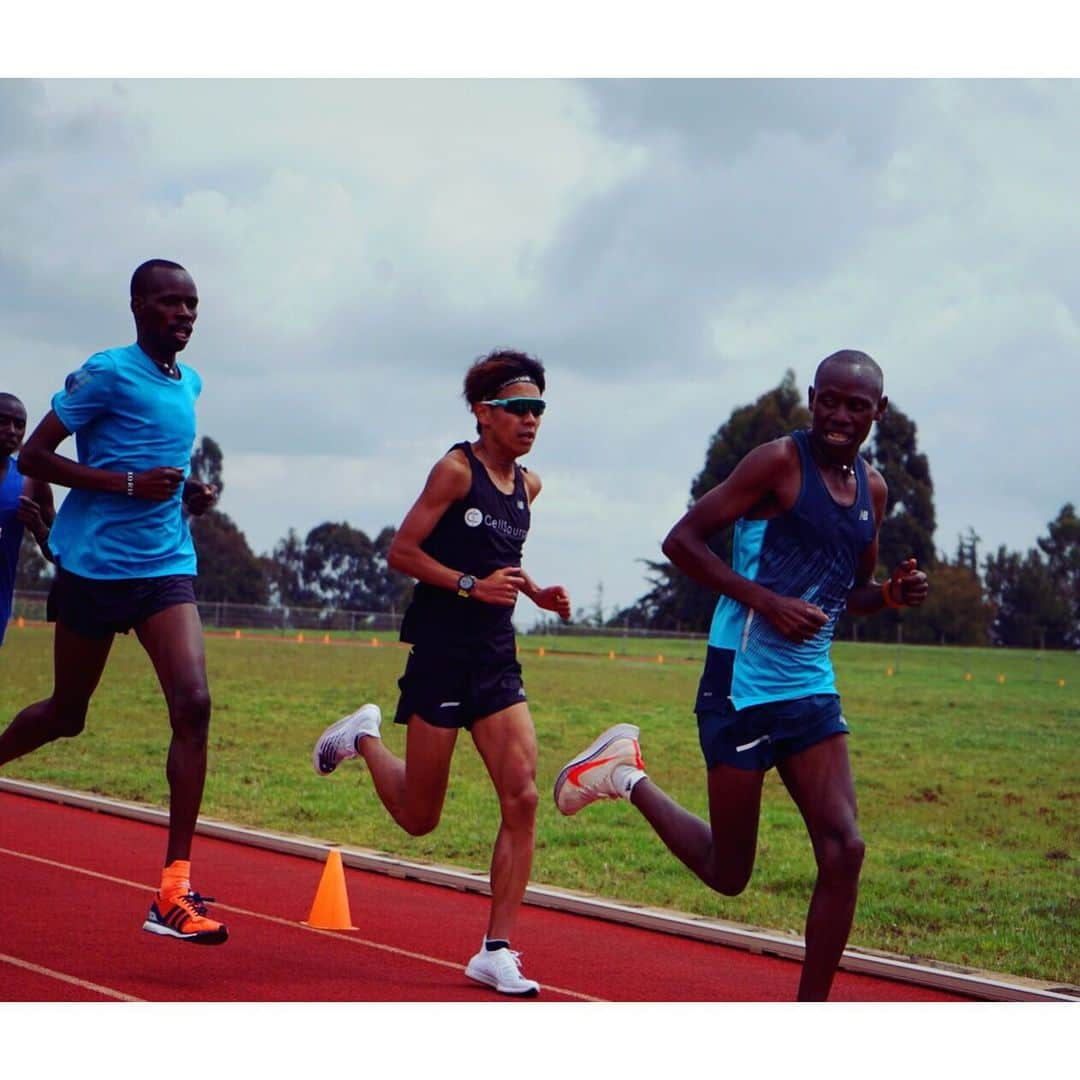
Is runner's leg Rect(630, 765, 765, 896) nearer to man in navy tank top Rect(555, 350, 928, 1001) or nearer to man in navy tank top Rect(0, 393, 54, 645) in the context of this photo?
man in navy tank top Rect(555, 350, 928, 1001)

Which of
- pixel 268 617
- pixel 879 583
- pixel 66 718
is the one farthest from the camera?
pixel 268 617

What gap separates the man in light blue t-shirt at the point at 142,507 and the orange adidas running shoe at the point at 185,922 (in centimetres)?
18

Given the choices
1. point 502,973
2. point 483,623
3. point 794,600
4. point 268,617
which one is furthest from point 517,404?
point 268,617

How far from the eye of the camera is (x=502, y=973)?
6242 millimetres

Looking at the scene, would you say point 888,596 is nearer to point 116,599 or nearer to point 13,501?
point 116,599

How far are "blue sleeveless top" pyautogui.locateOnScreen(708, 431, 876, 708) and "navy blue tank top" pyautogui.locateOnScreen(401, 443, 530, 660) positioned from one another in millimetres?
1017

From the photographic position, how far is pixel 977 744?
21.3 meters

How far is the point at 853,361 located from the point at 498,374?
148cm

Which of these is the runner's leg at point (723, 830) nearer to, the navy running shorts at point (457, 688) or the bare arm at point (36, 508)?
the navy running shorts at point (457, 688)

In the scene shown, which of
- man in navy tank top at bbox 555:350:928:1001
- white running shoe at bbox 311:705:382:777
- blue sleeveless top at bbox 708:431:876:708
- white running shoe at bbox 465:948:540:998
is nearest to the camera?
man in navy tank top at bbox 555:350:928:1001

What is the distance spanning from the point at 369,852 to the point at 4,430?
3.54m

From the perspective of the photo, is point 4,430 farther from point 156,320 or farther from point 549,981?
point 549,981

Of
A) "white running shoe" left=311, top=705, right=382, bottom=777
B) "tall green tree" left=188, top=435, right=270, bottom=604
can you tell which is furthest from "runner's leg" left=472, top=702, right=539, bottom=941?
"tall green tree" left=188, top=435, right=270, bottom=604

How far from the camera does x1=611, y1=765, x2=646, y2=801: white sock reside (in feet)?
23.1
